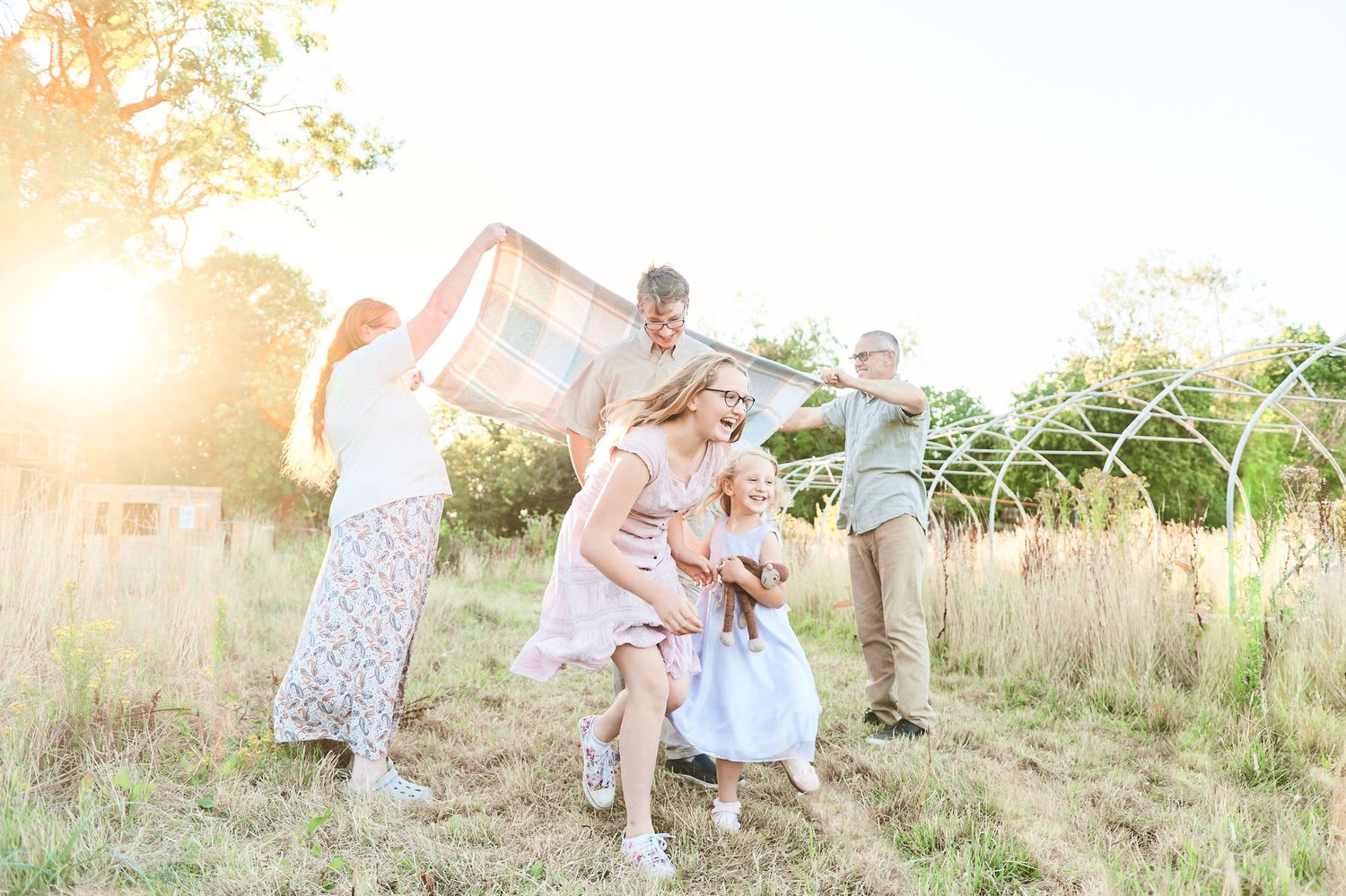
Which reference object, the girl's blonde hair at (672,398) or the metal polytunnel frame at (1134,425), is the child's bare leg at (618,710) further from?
the metal polytunnel frame at (1134,425)

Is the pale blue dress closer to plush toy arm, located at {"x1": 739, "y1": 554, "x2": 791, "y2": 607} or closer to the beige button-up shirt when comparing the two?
plush toy arm, located at {"x1": 739, "y1": 554, "x2": 791, "y2": 607}

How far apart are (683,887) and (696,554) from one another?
102 cm

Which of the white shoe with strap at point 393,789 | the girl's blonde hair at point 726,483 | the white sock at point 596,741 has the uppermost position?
the girl's blonde hair at point 726,483

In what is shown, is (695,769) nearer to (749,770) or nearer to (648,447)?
(749,770)

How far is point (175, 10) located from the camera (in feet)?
37.6

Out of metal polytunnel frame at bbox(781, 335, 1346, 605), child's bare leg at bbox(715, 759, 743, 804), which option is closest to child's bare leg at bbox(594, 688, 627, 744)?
child's bare leg at bbox(715, 759, 743, 804)

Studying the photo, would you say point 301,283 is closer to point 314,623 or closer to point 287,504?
point 287,504

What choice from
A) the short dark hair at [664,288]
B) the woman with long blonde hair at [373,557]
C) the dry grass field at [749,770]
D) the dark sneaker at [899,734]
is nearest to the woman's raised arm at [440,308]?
the woman with long blonde hair at [373,557]

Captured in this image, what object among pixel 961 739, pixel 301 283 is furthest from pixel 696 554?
pixel 301 283

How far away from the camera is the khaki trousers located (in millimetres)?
4016

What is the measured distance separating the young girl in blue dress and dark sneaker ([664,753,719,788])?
35cm

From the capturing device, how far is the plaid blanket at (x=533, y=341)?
149 inches

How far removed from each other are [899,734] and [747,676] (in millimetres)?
1260

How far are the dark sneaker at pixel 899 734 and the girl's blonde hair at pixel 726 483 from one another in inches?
47.2
